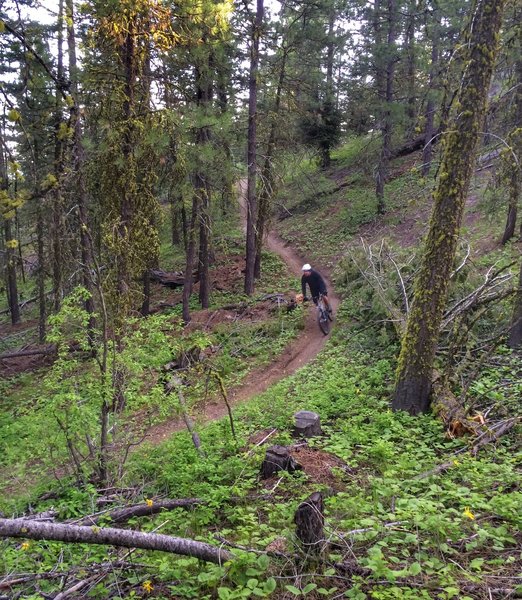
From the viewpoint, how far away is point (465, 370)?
7.88m

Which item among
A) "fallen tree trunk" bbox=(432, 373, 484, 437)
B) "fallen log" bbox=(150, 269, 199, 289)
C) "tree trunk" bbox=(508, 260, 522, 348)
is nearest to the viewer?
"fallen tree trunk" bbox=(432, 373, 484, 437)

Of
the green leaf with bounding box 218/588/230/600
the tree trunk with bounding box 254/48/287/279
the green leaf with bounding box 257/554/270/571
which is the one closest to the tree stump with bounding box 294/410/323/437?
the green leaf with bounding box 257/554/270/571

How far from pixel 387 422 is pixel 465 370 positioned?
80.6 inches

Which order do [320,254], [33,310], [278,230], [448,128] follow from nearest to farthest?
1. [448,128]
2. [320,254]
3. [33,310]
4. [278,230]

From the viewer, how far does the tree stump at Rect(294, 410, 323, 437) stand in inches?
269

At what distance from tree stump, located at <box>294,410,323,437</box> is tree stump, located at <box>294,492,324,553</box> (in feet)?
10.2

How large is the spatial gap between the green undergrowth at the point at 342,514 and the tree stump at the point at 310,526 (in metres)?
0.12

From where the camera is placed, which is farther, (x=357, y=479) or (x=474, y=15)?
(x=474, y=15)

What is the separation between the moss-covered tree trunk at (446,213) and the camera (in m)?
6.04

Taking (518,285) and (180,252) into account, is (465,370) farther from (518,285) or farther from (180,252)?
→ (180,252)

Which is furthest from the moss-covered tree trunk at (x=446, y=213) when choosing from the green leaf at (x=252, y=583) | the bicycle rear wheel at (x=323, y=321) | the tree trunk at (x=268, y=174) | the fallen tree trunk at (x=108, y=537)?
the tree trunk at (x=268, y=174)

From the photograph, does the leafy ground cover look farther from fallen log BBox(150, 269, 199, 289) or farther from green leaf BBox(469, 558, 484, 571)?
fallen log BBox(150, 269, 199, 289)

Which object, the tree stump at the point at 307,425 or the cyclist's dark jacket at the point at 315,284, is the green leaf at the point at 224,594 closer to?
the tree stump at the point at 307,425

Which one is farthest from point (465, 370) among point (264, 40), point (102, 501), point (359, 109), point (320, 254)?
point (359, 109)
